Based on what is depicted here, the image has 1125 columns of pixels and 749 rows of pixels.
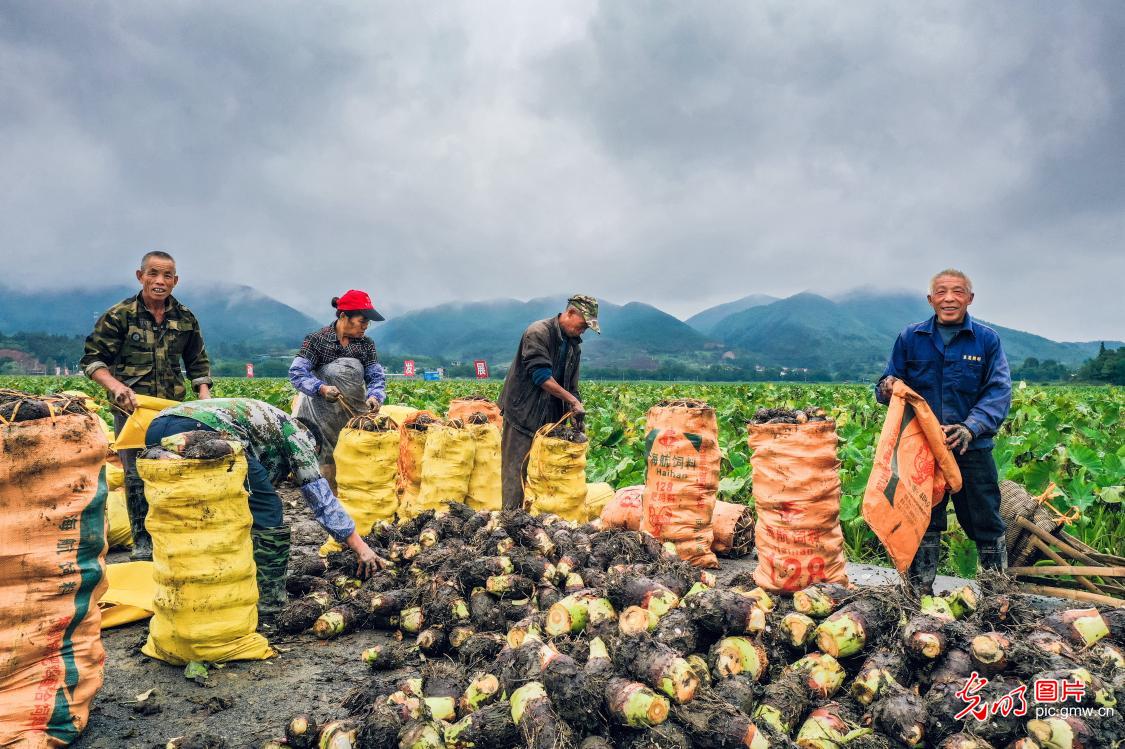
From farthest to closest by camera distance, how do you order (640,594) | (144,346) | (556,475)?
(556,475)
(144,346)
(640,594)

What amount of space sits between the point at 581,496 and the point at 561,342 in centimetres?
152

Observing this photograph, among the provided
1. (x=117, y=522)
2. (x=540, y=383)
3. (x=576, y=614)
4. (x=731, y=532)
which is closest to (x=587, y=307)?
(x=540, y=383)

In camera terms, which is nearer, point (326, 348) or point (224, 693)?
point (224, 693)

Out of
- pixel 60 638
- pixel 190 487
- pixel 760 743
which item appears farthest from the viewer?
pixel 190 487

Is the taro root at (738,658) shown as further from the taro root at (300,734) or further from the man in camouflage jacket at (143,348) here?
the man in camouflage jacket at (143,348)

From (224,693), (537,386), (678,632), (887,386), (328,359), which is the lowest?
(224,693)

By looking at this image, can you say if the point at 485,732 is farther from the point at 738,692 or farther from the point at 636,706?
the point at 738,692

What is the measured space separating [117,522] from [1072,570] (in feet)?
24.6

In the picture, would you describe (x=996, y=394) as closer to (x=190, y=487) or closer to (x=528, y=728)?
(x=528, y=728)

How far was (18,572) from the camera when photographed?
2.51m

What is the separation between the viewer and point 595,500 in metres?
6.68

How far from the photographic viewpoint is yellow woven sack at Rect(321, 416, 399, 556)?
546cm

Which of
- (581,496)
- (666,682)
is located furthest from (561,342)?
(666,682)

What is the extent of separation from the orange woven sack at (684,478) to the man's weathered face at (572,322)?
1.33 meters
